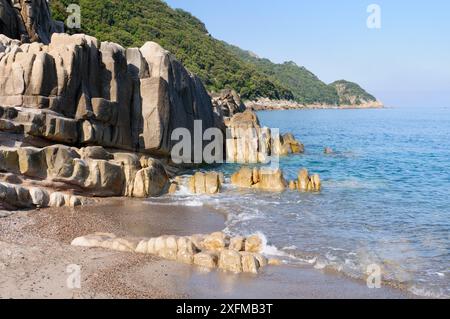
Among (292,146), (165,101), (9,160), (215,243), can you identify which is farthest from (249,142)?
(215,243)

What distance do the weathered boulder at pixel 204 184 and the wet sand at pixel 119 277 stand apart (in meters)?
7.97

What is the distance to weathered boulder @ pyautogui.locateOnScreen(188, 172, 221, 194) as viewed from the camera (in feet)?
76.5

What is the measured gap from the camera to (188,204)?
20.7 metres

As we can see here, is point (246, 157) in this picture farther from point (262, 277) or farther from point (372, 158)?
point (262, 277)

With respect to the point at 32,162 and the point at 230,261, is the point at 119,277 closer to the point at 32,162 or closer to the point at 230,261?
the point at 230,261

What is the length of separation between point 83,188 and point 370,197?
13149mm

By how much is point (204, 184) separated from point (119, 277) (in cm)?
1241

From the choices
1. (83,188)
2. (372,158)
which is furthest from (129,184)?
(372,158)

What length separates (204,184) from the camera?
2342cm

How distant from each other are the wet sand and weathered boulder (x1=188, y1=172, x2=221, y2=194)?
26.2 feet

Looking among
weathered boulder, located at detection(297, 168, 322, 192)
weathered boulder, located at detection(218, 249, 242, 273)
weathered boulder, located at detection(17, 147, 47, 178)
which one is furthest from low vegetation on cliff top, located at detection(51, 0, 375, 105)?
weathered boulder, located at detection(218, 249, 242, 273)

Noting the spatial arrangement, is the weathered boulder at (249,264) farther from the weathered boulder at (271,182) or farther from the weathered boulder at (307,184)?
the weathered boulder at (307,184)

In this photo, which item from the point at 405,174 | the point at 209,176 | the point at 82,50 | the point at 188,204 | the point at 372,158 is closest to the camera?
the point at 188,204

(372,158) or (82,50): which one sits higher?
(82,50)
